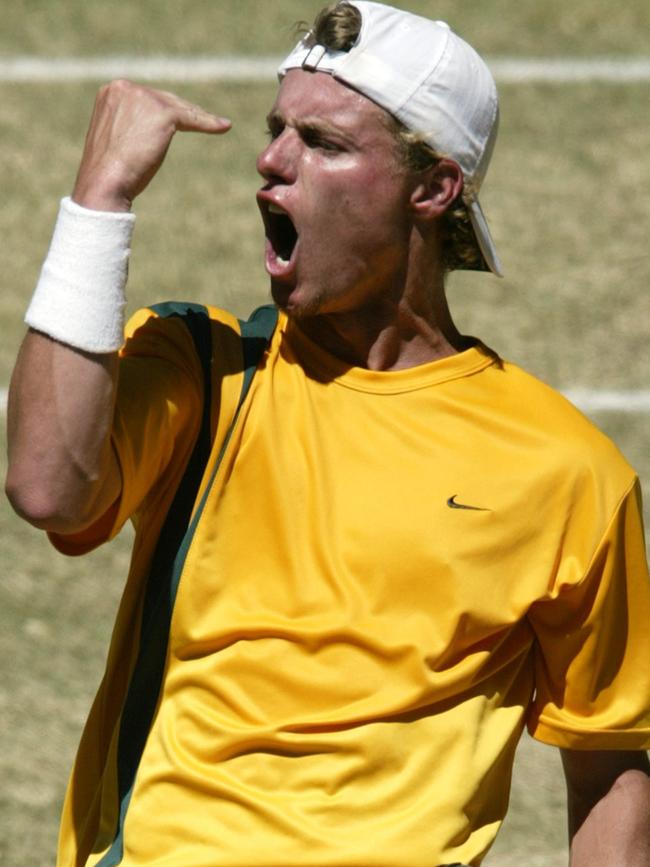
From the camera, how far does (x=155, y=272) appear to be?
7.75 meters

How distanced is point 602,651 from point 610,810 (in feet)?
1.00

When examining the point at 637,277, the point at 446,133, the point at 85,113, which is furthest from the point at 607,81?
the point at 446,133

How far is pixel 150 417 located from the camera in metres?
3.16

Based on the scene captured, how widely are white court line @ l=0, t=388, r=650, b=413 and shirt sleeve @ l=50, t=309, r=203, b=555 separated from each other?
3.99 metres

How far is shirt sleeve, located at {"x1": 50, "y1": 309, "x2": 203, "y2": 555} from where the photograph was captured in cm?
313

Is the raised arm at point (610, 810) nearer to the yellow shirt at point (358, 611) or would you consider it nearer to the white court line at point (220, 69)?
the yellow shirt at point (358, 611)

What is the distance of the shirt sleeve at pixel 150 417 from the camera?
123 inches

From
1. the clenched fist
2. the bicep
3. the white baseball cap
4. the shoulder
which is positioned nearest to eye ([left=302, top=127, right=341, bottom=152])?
the white baseball cap

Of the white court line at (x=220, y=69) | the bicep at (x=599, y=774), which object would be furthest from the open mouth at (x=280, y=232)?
the white court line at (x=220, y=69)

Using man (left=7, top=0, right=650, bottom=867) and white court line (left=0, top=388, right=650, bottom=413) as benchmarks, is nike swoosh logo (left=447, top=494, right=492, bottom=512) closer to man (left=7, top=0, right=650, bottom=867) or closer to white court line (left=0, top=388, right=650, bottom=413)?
man (left=7, top=0, right=650, bottom=867)

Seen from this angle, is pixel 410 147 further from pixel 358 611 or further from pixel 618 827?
pixel 618 827

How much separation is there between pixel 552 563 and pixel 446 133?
83 centimetres

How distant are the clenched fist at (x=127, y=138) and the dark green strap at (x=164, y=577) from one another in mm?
334

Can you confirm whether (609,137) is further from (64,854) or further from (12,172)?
(64,854)
